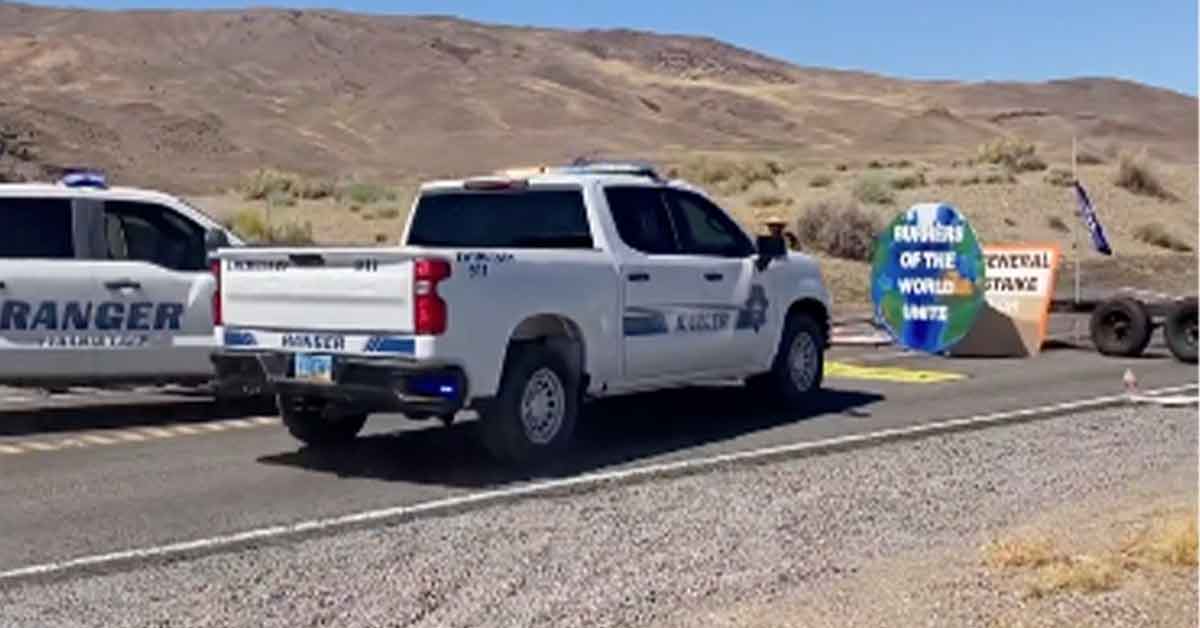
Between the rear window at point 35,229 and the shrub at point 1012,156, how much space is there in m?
55.6

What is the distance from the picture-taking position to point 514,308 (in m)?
10.5

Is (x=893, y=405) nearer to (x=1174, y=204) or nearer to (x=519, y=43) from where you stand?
(x=1174, y=204)

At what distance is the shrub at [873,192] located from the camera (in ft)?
148

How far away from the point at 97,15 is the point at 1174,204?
348 ft

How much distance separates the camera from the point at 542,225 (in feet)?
38.9

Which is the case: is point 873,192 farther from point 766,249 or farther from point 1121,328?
point 766,249

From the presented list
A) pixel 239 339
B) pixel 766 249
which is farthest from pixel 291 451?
pixel 766 249

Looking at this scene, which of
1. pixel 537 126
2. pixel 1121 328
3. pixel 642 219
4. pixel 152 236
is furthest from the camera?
pixel 537 126

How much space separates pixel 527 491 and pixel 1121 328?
35.2 feet

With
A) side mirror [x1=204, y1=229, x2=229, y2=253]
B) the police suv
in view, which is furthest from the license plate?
the police suv

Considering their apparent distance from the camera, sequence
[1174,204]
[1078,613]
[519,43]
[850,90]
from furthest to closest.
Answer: [850,90]
[519,43]
[1174,204]
[1078,613]

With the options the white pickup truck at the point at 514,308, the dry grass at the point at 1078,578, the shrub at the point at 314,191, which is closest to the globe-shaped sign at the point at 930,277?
the white pickup truck at the point at 514,308

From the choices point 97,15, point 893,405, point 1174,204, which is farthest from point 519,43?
point 893,405

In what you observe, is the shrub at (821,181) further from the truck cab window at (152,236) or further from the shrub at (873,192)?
the truck cab window at (152,236)
